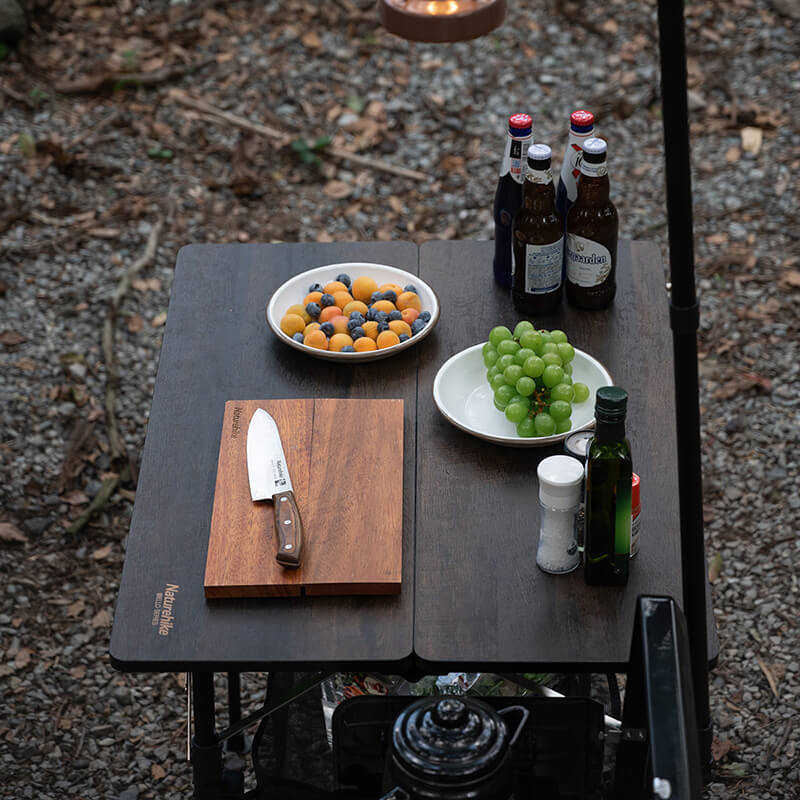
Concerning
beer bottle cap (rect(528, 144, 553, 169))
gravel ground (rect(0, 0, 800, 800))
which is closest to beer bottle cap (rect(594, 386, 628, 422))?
beer bottle cap (rect(528, 144, 553, 169))

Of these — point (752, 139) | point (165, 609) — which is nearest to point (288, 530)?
point (165, 609)

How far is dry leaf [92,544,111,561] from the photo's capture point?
8.49 ft

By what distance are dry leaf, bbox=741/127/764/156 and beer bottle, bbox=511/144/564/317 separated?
7.02 feet

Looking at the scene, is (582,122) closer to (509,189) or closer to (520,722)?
(509,189)

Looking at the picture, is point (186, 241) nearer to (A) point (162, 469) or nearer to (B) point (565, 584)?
(A) point (162, 469)

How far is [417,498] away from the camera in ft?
5.19

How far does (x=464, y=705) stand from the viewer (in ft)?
3.55

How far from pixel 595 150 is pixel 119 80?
2.85 metres

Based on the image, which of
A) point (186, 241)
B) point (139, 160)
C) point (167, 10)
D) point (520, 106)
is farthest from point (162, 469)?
point (167, 10)

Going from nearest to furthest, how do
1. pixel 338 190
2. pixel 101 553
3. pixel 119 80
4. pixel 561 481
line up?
pixel 561 481 → pixel 101 553 → pixel 338 190 → pixel 119 80

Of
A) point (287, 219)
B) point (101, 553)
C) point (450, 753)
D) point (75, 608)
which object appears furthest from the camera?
point (287, 219)

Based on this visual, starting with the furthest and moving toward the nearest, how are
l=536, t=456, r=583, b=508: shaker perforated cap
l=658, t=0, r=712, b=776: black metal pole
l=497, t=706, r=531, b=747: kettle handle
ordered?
l=536, t=456, r=583, b=508: shaker perforated cap
l=497, t=706, r=531, b=747: kettle handle
l=658, t=0, r=712, b=776: black metal pole

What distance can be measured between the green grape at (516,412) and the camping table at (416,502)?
0.19 ft

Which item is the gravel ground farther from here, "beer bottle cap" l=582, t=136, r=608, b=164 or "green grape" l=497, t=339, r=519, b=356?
"beer bottle cap" l=582, t=136, r=608, b=164
